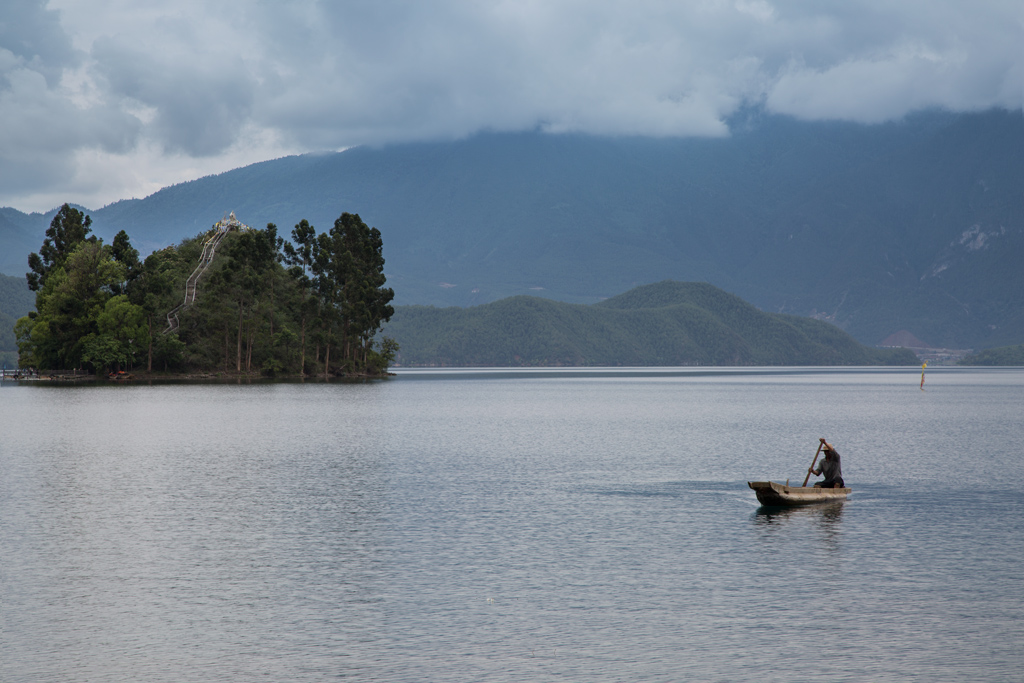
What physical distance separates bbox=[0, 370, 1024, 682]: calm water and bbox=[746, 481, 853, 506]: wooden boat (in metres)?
0.82

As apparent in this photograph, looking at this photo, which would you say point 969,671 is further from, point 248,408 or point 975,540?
point 248,408

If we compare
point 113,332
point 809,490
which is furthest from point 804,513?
point 113,332

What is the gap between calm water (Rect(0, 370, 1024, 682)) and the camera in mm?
22328

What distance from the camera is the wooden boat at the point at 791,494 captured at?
43.3m

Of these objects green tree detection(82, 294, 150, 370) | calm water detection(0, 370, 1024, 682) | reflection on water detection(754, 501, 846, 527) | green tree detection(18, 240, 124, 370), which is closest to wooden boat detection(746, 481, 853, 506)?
reflection on water detection(754, 501, 846, 527)

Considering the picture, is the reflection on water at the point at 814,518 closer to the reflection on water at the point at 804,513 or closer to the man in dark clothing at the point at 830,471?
the reflection on water at the point at 804,513

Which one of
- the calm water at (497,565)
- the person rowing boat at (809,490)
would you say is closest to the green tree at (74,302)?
the calm water at (497,565)

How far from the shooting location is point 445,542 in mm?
35844

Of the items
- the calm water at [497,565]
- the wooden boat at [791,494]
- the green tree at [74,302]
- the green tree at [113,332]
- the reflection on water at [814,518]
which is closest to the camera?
the calm water at [497,565]

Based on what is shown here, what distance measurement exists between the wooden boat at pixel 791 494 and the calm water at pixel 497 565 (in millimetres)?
817

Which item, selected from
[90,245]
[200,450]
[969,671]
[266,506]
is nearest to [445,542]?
[266,506]

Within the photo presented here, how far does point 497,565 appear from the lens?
32.1 metres

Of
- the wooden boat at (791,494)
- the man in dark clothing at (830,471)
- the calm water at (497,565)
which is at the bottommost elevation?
the calm water at (497,565)

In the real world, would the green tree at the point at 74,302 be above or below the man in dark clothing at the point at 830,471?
above
